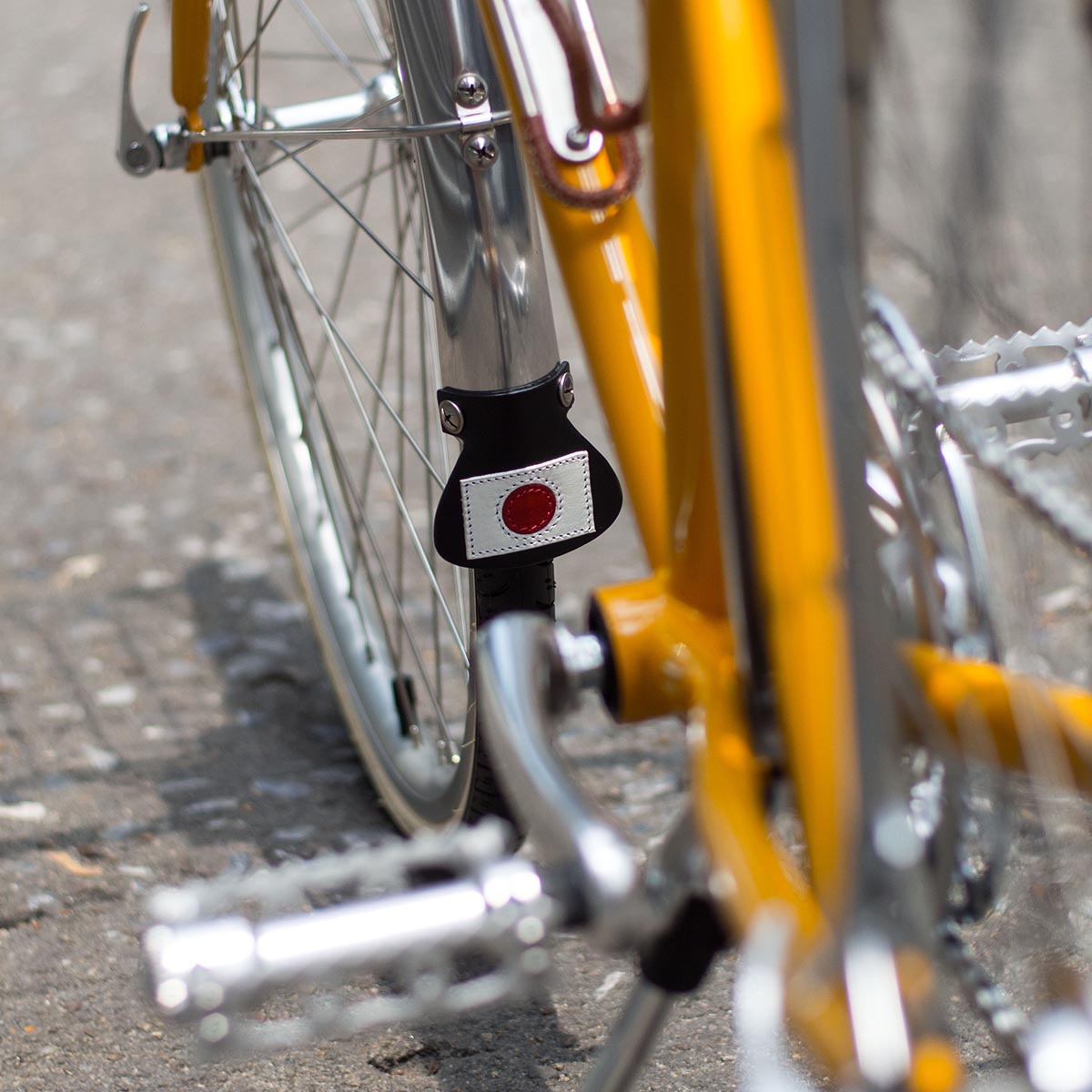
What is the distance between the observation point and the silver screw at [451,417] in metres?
1.03

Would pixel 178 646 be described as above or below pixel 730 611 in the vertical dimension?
below

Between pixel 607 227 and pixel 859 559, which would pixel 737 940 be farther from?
pixel 607 227

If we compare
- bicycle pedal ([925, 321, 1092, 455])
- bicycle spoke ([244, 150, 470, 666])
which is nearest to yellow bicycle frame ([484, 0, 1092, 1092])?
bicycle pedal ([925, 321, 1092, 455])

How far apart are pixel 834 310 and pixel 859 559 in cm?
11

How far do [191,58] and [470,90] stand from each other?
1.61 ft

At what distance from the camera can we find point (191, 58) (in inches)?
52.8

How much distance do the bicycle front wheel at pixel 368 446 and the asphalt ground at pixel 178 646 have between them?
14 centimetres

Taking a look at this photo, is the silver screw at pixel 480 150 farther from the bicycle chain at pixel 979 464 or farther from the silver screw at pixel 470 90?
the bicycle chain at pixel 979 464

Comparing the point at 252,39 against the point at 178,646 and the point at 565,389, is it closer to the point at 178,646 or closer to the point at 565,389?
the point at 565,389

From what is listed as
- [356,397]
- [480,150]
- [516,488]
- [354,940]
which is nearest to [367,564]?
[356,397]

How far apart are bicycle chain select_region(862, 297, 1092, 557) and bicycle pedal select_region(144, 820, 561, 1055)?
1.01ft

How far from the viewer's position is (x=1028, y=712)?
2.19 feet

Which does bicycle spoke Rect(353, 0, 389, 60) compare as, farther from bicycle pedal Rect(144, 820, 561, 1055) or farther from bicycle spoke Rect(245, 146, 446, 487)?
bicycle pedal Rect(144, 820, 561, 1055)

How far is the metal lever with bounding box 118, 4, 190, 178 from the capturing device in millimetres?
1375
